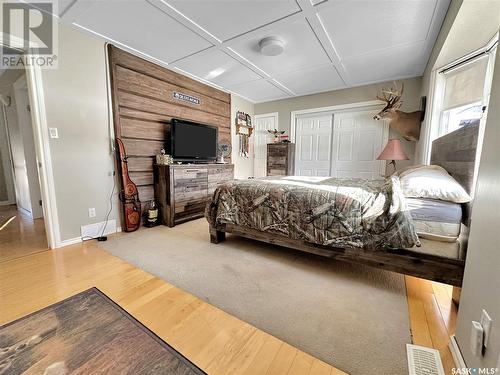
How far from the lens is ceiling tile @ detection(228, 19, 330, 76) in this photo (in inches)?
92.0

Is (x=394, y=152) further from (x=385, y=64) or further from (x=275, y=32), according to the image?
(x=275, y=32)

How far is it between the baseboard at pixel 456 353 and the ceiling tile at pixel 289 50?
2.75 meters

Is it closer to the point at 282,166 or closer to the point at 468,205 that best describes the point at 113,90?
the point at 282,166

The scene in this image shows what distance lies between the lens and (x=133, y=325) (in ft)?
4.16

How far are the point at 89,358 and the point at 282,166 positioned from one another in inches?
164

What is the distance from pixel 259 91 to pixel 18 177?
4865mm

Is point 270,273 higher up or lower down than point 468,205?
lower down

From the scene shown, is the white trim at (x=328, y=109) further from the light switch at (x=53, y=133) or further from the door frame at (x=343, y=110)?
the light switch at (x=53, y=133)

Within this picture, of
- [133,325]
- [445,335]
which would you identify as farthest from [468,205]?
[133,325]

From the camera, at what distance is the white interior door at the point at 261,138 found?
5110mm

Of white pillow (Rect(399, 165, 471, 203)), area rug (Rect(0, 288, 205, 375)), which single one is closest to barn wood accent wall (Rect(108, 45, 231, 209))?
area rug (Rect(0, 288, 205, 375))

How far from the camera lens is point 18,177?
3.92 metres

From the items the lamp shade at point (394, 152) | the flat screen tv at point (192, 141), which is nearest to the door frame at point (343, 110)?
the lamp shade at point (394, 152)

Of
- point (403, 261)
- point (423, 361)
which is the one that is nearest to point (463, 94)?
point (403, 261)
